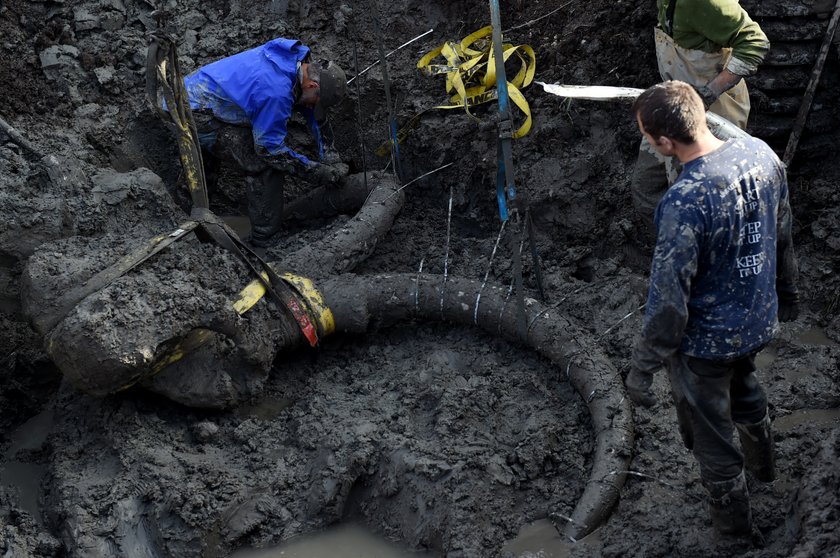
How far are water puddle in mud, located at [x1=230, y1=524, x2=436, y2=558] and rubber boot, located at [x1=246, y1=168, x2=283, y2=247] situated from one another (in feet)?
7.93

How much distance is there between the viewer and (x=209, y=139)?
5.57 meters

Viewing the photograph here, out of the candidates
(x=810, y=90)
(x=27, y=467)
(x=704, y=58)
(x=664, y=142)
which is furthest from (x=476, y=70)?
(x=27, y=467)

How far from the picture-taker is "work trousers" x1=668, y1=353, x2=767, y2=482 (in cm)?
293

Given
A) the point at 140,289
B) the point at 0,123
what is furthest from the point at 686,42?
the point at 0,123

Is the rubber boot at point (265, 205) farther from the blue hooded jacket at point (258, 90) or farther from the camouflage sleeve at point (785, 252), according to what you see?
the camouflage sleeve at point (785, 252)

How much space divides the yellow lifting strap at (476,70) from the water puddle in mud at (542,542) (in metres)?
2.48

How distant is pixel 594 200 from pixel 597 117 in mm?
535

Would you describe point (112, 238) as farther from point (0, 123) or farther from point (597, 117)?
point (597, 117)

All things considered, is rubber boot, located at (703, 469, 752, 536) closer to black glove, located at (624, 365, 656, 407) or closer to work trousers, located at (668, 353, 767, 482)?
work trousers, located at (668, 353, 767, 482)

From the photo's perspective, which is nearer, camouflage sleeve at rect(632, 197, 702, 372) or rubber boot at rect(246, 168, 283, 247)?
camouflage sleeve at rect(632, 197, 702, 372)

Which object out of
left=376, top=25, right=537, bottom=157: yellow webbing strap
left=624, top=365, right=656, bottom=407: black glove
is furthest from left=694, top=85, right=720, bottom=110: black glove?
left=624, top=365, right=656, bottom=407: black glove

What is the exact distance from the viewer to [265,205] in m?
5.62

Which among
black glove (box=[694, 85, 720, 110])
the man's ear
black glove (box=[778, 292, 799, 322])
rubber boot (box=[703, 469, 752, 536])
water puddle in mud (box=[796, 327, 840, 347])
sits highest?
the man's ear

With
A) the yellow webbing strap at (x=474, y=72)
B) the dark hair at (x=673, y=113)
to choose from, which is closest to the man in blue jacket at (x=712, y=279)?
the dark hair at (x=673, y=113)
